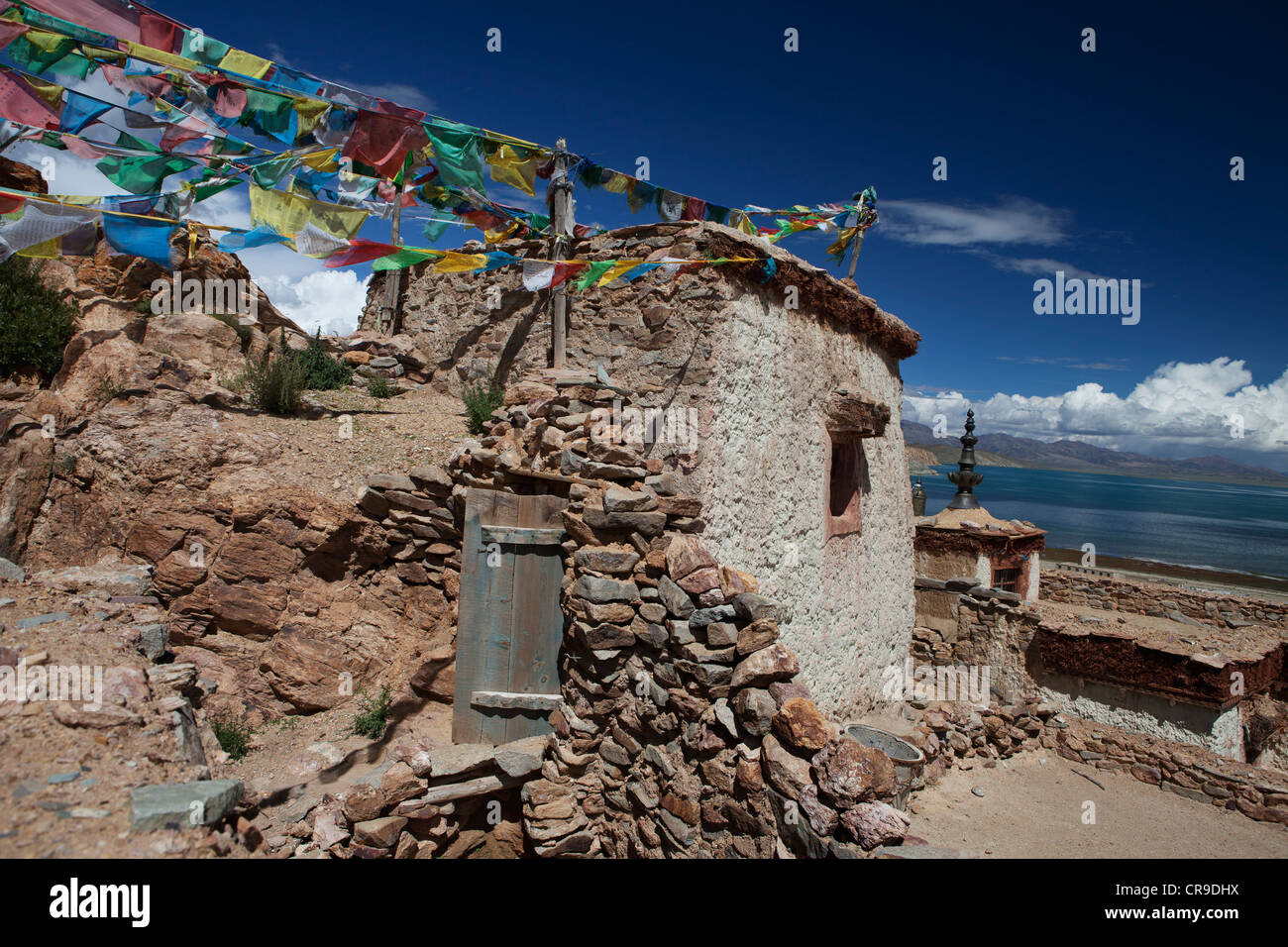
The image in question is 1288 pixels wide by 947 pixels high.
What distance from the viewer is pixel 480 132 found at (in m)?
7.29

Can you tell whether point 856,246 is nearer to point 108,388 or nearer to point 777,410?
point 777,410

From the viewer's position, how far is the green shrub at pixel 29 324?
774cm

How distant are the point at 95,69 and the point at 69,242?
188cm

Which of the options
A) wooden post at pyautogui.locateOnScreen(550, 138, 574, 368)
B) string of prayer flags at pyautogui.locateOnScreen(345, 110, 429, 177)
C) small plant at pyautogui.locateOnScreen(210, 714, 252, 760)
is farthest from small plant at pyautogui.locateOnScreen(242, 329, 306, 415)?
small plant at pyautogui.locateOnScreen(210, 714, 252, 760)

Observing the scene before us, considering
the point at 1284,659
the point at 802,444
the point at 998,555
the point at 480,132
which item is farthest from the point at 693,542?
the point at 1284,659

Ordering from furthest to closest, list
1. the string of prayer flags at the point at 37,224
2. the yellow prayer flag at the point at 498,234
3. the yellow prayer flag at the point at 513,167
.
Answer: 1. the yellow prayer flag at the point at 498,234
2. the yellow prayer flag at the point at 513,167
3. the string of prayer flags at the point at 37,224

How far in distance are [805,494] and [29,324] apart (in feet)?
31.7

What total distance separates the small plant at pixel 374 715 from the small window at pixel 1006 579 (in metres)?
9.87

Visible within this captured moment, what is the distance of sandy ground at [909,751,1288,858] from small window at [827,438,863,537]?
3.30 meters

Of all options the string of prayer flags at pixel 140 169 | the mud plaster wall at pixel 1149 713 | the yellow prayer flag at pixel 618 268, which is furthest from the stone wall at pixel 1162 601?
the string of prayer flags at pixel 140 169

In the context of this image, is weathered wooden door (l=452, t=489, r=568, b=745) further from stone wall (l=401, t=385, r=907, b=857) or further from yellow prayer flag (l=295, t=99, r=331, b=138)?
yellow prayer flag (l=295, t=99, r=331, b=138)

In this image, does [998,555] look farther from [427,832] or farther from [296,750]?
[296,750]

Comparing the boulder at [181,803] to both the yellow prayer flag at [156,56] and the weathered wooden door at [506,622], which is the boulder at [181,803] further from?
the yellow prayer flag at [156,56]

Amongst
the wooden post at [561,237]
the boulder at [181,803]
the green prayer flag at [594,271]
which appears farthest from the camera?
the wooden post at [561,237]
